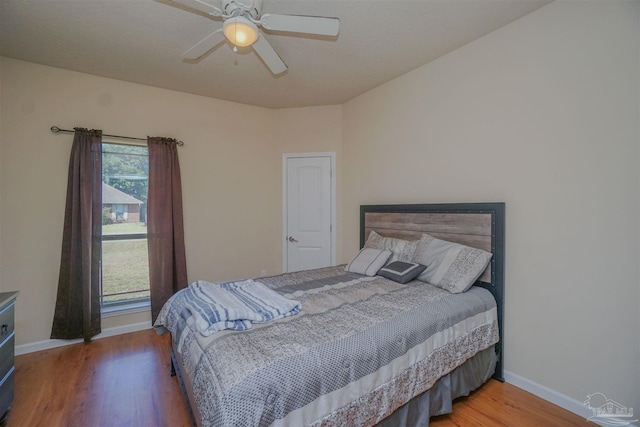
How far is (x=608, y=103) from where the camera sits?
1709 millimetres

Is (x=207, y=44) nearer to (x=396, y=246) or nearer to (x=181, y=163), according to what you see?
(x=181, y=163)

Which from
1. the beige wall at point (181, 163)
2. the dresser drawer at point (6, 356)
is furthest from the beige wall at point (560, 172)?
the dresser drawer at point (6, 356)

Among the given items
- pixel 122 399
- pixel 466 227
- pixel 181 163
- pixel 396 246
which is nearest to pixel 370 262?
pixel 396 246

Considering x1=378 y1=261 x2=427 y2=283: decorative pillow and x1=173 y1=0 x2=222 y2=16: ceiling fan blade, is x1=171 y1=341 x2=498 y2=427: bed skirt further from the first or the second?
x1=173 y1=0 x2=222 y2=16: ceiling fan blade

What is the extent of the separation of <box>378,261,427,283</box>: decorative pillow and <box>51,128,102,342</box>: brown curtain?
2.94 metres

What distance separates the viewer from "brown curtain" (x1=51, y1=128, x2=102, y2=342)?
2.76 meters

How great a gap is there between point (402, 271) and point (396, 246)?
42cm

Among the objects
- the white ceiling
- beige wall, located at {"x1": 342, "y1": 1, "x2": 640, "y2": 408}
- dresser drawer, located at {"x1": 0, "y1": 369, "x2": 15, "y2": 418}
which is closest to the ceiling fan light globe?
the white ceiling

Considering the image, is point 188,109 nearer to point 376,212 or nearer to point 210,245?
point 210,245

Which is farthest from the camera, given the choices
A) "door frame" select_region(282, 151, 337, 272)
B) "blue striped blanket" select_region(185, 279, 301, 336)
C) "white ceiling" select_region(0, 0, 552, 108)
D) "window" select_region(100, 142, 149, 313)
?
"door frame" select_region(282, 151, 337, 272)

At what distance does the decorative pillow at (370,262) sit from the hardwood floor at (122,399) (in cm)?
116

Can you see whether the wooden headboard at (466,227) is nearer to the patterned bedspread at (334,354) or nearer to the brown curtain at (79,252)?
the patterned bedspread at (334,354)

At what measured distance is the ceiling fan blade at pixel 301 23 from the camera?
1.62 metres

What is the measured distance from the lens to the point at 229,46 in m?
2.40
